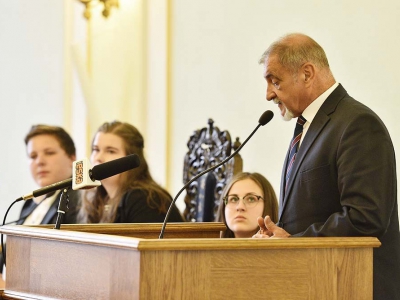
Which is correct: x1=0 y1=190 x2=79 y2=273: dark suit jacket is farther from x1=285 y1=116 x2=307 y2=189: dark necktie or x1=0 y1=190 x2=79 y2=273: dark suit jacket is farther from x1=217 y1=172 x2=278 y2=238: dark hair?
x1=285 y1=116 x2=307 y2=189: dark necktie

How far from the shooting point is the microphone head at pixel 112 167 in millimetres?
3088

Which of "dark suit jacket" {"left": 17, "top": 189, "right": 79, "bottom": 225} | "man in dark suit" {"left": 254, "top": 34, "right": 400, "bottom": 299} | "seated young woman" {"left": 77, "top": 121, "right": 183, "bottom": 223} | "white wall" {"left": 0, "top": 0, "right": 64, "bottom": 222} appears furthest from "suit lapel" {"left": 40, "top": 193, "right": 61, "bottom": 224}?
"white wall" {"left": 0, "top": 0, "right": 64, "bottom": 222}

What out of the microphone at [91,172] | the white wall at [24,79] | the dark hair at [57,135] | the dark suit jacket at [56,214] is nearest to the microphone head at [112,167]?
the microphone at [91,172]

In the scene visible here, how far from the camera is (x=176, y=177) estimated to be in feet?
22.8

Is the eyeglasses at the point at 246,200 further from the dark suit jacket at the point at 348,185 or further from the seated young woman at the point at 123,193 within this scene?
the dark suit jacket at the point at 348,185

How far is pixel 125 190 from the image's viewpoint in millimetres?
5137

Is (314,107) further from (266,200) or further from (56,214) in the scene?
(56,214)

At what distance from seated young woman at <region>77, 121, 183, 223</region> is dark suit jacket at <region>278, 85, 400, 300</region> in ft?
5.97

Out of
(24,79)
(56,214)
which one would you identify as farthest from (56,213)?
(24,79)

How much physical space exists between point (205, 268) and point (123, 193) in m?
2.55

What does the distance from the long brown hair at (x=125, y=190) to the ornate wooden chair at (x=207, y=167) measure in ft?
1.28

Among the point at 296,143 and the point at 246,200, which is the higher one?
the point at 296,143

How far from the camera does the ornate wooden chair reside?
5.28m

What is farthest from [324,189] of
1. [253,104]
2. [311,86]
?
[253,104]
